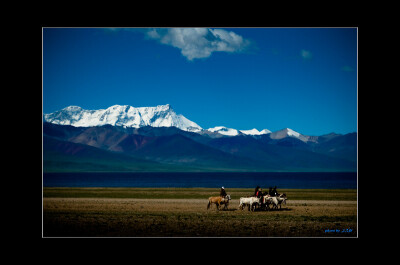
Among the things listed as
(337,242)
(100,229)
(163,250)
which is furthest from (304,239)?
(100,229)

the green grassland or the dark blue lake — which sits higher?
the green grassland

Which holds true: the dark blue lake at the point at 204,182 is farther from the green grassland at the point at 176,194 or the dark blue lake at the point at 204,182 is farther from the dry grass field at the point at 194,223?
the dry grass field at the point at 194,223

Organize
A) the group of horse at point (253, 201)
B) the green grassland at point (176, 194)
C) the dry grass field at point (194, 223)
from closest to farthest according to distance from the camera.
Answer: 1. the dry grass field at point (194, 223)
2. the group of horse at point (253, 201)
3. the green grassland at point (176, 194)

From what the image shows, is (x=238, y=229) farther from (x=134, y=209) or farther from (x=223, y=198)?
(x=134, y=209)

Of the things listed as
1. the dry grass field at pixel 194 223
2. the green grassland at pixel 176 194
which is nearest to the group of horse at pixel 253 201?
the dry grass field at pixel 194 223

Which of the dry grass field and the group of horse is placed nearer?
the dry grass field

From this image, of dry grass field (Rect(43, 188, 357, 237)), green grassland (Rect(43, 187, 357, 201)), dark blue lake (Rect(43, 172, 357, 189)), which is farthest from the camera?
dark blue lake (Rect(43, 172, 357, 189))

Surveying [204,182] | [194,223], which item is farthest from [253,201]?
[204,182]

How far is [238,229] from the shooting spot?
17703mm

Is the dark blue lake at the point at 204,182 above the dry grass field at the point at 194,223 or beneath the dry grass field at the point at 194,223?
beneath

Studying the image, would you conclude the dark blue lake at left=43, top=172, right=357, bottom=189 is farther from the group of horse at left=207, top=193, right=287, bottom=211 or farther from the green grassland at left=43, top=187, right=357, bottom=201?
the group of horse at left=207, top=193, right=287, bottom=211

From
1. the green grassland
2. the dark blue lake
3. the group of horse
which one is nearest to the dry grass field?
the group of horse

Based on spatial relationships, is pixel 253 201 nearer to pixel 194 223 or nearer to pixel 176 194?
pixel 194 223

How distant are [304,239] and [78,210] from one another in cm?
1429
